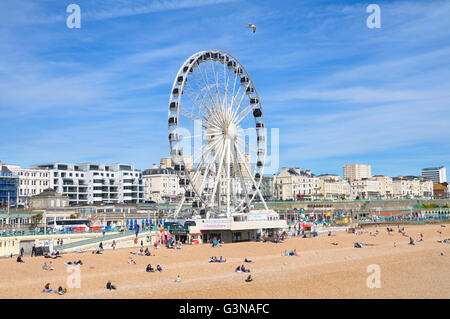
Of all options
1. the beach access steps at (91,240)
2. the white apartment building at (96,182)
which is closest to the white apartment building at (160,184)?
the white apartment building at (96,182)

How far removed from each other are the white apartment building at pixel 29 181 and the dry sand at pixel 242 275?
5287 cm

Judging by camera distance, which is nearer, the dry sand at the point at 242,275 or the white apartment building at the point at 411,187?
the dry sand at the point at 242,275

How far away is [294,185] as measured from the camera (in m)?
134

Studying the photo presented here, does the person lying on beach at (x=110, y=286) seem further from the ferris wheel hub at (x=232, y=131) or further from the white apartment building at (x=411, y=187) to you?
the white apartment building at (x=411, y=187)

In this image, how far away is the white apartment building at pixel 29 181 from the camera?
84562 millimetres

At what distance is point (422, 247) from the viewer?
45344 millimetres

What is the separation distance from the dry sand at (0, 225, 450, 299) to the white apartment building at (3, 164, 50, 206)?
52.9m

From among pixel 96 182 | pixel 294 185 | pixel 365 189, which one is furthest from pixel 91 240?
pixel 365 189

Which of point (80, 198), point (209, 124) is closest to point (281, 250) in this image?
point (209, 124)

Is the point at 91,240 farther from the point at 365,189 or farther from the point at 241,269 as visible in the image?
the point at 365,189

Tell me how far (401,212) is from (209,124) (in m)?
72.8

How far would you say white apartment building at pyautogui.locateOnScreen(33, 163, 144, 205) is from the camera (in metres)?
90.6

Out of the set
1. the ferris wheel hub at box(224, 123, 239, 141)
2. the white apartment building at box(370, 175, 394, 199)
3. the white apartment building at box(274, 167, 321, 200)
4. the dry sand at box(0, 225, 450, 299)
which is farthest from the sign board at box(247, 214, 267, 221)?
the white apartment building at box(370, 175, 394, 199)

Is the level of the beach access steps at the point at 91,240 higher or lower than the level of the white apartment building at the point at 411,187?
lower
